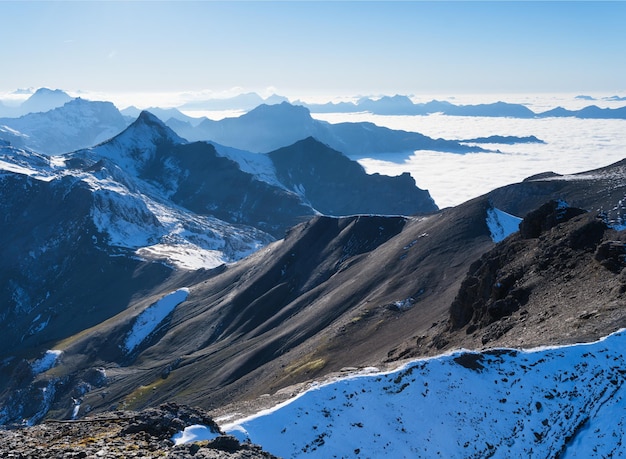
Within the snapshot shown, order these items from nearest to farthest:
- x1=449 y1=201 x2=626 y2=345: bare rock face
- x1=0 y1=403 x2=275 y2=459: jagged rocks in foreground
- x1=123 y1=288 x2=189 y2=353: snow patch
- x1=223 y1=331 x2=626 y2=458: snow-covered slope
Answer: x1=0 y1=403 x2=275 y2=459: jagged rocks in foreground → x1=223 y1=331 x2=626 y2=458: snow-covered slope → x1=449 y1=201 x2=626 y2=345: bare rock face → x1=123 y1=288 x2=189 y2=353: snow patch

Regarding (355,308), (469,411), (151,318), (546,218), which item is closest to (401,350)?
(546,218)

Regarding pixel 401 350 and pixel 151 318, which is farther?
pixel 151 318

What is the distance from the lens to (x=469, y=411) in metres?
32.8

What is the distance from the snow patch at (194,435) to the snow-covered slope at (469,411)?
228 cm

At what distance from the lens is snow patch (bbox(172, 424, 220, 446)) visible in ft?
87.9

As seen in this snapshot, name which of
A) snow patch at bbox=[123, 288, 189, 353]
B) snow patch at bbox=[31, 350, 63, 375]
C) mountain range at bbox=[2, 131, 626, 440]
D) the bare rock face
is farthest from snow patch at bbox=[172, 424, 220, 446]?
snow patch at bbox=[31, 350, 63, 375]

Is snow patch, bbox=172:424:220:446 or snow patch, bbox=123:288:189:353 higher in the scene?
snow patch, bbox=172:424:220:446

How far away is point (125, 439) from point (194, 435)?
11.3 ft

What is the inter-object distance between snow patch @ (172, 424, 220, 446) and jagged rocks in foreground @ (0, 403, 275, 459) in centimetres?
30

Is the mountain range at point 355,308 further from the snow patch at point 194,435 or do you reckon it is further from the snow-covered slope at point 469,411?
the snow patch at point 194,435

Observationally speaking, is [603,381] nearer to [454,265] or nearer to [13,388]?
[454,265]

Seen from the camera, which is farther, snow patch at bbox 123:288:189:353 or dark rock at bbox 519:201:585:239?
snow patch at bbox 123:288:189:353

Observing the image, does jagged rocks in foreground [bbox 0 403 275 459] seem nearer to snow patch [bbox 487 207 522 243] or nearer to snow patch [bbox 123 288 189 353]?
snow patch [bbox 487 207 522 243]

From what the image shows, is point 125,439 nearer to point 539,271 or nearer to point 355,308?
point 539,271
